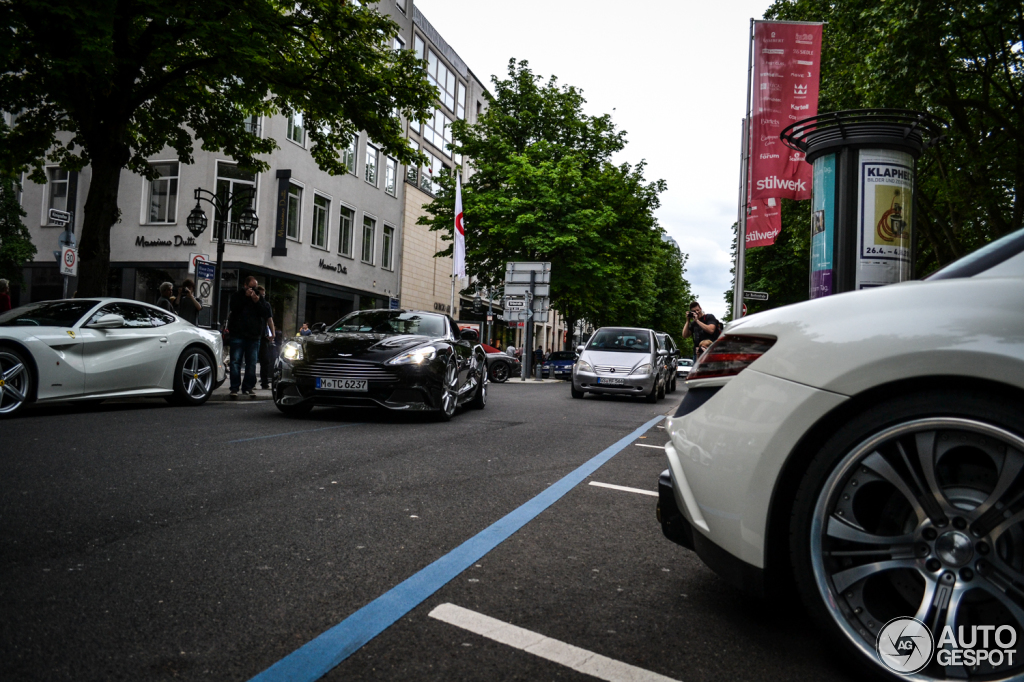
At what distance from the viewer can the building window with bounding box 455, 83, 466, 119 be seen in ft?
147

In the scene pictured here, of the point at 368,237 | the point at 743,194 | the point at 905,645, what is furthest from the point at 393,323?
the point at 368,237

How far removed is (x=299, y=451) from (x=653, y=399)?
11.5 metres

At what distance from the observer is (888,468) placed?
2145mm

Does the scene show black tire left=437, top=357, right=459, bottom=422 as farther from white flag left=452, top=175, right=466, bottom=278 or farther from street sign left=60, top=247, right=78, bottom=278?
white flag left=452, top=175, right=466, bottom=278

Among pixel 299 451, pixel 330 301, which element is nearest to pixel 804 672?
pixel 299 451

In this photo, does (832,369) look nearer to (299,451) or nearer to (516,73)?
(299,451)

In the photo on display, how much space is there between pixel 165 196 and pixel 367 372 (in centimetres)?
2228

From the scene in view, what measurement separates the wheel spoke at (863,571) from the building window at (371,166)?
1375 inches

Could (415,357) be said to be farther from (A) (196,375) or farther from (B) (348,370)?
(A) (196,375)

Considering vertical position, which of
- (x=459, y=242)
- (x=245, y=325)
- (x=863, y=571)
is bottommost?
(x=863, y=571)

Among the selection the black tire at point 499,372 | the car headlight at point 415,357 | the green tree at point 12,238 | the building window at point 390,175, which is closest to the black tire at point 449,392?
the car headlight at point 415,357

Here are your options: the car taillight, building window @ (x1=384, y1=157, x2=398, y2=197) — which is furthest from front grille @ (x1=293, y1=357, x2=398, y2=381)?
building window @ (x1=384, y1=157, x2=398, y2=197)

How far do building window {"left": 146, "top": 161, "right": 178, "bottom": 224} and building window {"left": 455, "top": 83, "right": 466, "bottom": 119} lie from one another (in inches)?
814

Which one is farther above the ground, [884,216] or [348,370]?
[884,216]
